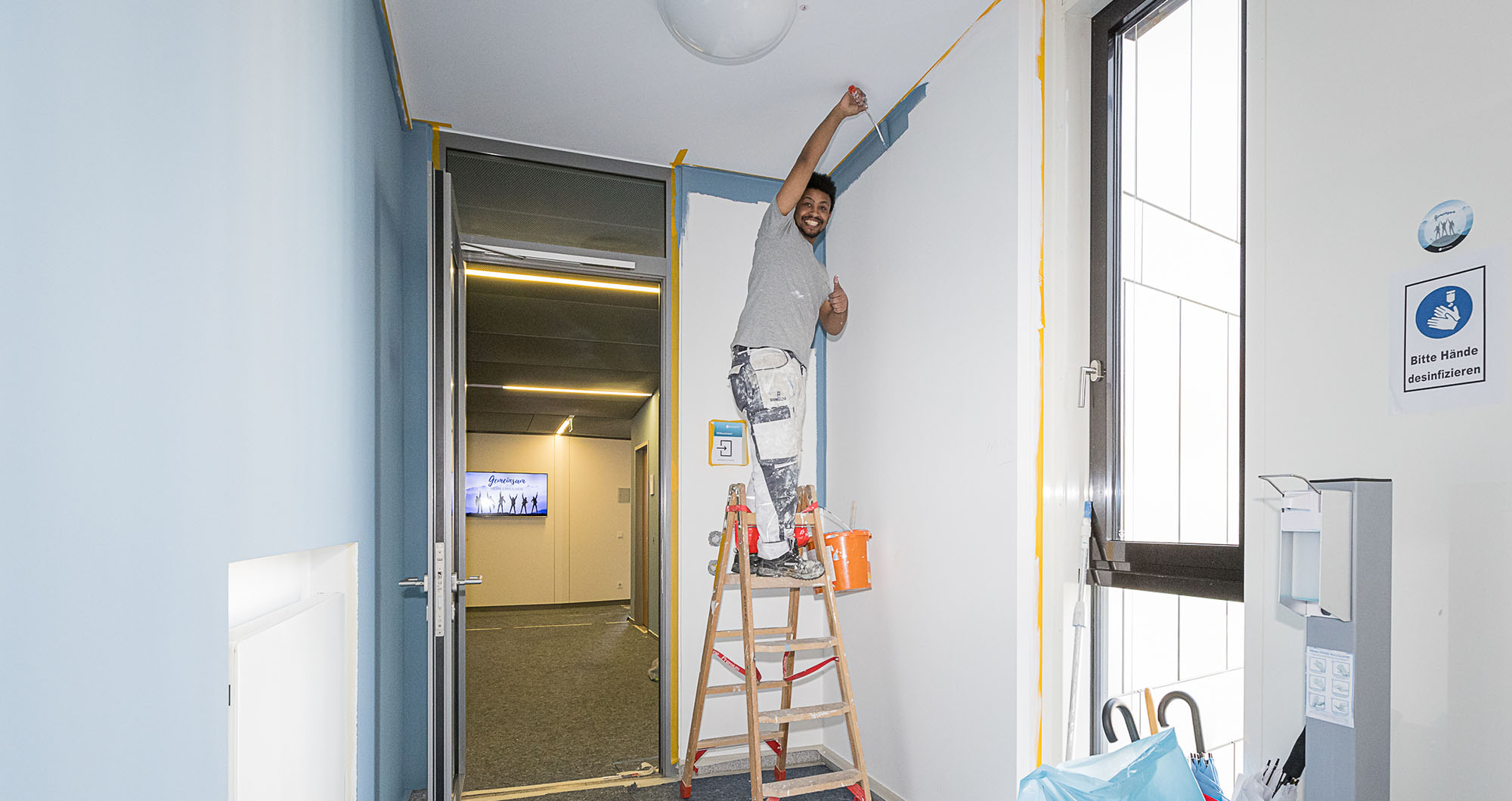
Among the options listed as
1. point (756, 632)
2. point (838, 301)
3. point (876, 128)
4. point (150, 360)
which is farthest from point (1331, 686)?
point (876, 128)

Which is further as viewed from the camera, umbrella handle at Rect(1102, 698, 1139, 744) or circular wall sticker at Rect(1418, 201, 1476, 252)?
umbrella handle at Rect(1102, 698, 1139, 744)

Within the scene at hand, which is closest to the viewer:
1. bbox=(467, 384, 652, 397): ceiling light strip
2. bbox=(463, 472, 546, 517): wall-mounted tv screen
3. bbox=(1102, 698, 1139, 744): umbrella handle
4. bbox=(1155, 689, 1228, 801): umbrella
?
bbox=(1155, 689, 1228, 801): umbrella

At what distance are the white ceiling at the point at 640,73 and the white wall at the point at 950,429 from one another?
22cm

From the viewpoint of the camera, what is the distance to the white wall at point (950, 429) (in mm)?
2273

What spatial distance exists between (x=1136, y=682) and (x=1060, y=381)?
0.80 meters

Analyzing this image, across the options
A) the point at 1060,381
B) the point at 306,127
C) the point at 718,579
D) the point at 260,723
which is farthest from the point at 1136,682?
the point at 306,127

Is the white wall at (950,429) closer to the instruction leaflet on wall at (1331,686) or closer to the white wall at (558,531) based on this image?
the instruction leaflet on wall at (1331,686)

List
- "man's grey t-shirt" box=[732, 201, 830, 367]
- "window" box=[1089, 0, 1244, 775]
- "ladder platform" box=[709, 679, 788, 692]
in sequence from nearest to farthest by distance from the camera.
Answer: "window" box=[1089, 0, 1244, 775] → "man's grey t-shirt" box=[732, 201, 830, 367] → "ladder platform" box=[709, 679, 788, 692]

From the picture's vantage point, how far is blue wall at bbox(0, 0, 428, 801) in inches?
24.8

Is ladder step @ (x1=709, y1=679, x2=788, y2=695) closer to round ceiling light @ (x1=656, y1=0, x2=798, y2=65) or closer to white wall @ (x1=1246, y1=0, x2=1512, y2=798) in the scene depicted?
white wall @ (x1=1246, y1=0, x2=1512, y2=798)

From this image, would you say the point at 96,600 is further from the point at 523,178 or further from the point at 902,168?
the point at 523,178

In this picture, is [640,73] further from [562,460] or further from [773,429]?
Answer: [562,460]

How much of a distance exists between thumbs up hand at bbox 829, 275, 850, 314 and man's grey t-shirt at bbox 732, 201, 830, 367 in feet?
0.90

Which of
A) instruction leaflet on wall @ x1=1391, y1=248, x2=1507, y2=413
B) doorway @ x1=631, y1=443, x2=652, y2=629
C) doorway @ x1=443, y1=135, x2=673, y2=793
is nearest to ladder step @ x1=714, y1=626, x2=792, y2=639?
doorway @ x1=443, y1=135, x2=673, y2=793
